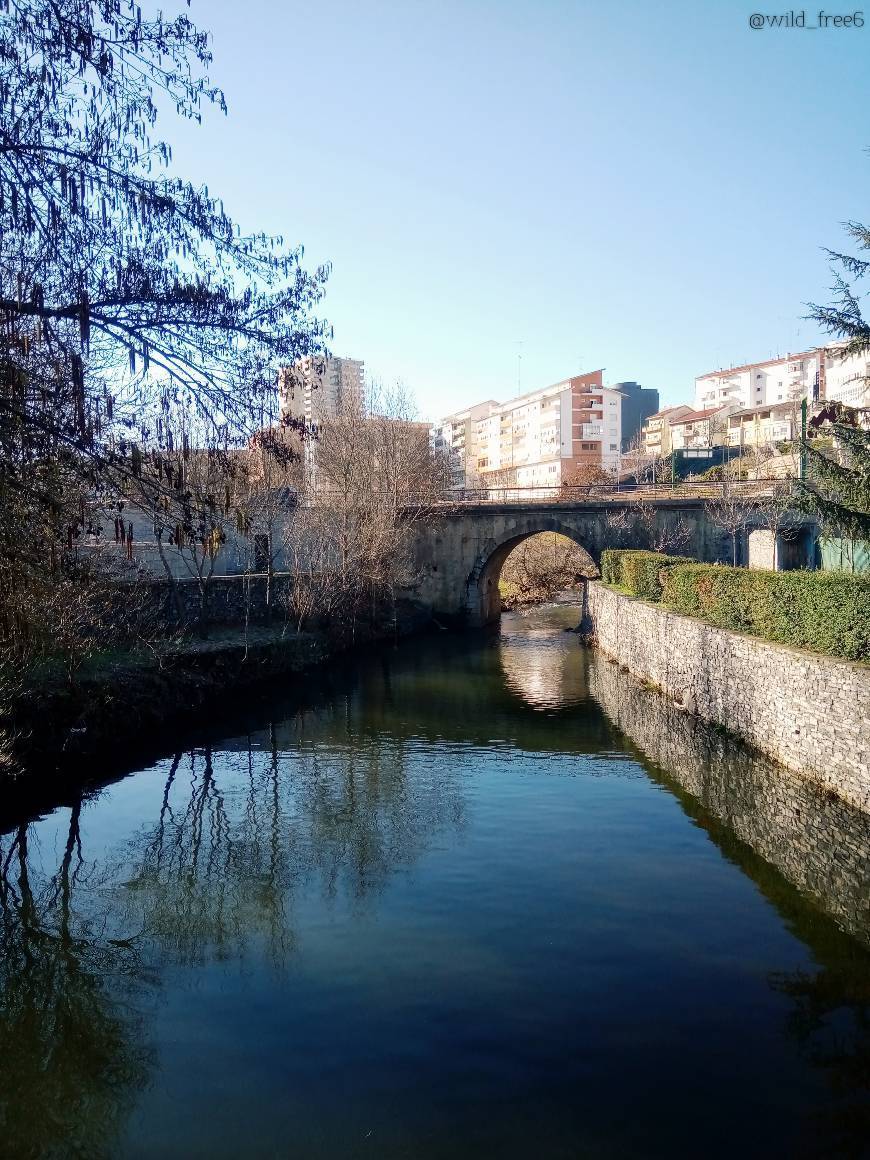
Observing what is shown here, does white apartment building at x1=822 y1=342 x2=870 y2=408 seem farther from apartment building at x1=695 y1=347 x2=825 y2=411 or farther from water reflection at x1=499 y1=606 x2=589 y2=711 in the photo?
water reflection at x1=499 y1=606 x2=589 y2=711

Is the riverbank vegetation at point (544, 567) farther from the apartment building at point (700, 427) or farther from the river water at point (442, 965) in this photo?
the river water at point (442, 965)

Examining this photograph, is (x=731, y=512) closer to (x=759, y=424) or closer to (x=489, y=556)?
(x=489, y=556)

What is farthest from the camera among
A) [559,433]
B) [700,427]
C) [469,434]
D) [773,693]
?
[469,434]

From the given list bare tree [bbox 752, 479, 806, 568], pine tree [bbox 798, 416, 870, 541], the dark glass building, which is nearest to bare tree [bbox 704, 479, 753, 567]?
bare tree [bbox 752, 479, 806, 568]

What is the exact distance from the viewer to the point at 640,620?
70.7 ft

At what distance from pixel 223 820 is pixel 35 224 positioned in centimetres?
811

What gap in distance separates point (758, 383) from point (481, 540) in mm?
60652

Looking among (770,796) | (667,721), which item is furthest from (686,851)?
(667,721)

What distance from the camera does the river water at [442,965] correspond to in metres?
5.77

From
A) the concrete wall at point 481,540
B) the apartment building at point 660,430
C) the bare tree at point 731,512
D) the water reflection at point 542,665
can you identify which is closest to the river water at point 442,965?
the water reflection at point 542,665

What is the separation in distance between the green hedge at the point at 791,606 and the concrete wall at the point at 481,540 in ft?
58.0

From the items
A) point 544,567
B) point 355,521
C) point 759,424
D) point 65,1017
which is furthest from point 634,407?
point 65,1017

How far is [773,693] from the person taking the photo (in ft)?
42.5

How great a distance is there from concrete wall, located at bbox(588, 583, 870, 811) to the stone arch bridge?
14.9 m
